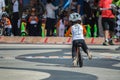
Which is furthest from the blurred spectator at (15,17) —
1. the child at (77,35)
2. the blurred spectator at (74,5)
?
the child at (77,35)

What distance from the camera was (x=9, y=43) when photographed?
23.0 metres

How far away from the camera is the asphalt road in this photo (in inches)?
492

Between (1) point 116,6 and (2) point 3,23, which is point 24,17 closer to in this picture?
(2) point 3,23

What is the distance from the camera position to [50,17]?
973 inches

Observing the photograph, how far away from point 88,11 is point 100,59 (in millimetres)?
8277

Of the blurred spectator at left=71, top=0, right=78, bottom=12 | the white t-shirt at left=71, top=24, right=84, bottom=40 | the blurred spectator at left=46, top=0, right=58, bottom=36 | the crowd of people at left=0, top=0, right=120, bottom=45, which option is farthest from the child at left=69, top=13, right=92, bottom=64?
the blurred spectator at left=46, top=0, right=58, bottom=36

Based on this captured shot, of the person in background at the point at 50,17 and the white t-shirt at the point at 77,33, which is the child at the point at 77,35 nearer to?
the white t-shirt at the point at 77,33

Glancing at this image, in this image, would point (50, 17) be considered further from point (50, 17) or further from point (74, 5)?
point (74, 5)

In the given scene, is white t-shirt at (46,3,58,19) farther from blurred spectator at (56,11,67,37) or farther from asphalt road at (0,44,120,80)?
asphalt road at (0,44,120,80)

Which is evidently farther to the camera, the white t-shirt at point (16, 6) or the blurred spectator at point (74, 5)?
the white t-shirt at point (16, 6)

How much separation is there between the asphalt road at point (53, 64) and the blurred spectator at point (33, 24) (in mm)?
3772

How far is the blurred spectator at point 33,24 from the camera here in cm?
2464

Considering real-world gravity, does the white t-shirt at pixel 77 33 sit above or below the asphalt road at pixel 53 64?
above

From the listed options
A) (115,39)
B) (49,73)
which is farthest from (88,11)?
(49,73)
